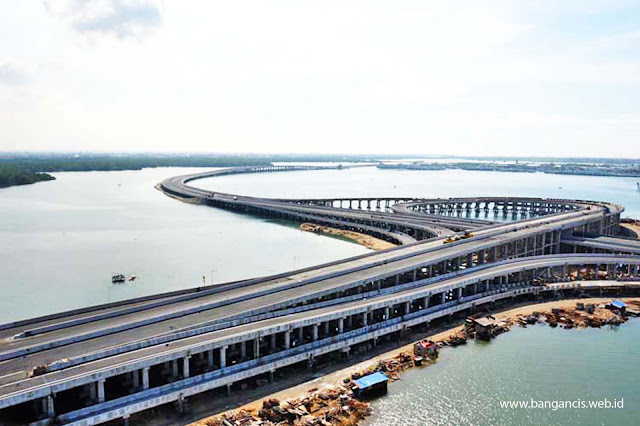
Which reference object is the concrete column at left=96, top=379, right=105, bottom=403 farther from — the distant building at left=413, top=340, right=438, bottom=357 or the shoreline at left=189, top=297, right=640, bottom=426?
the distant building at left=413, top=340, right=438, bottom=357

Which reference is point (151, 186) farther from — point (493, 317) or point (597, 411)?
point (597, 411)

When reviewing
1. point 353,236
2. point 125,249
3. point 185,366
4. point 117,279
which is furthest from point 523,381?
point 125,249

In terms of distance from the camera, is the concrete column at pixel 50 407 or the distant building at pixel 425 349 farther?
the distant building at pixel 425 349

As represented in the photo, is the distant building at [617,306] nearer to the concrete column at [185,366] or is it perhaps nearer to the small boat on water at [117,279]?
the concrete column at [185,366]

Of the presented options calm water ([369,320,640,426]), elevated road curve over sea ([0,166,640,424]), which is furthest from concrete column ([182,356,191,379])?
calm water ([369,320,640,426])

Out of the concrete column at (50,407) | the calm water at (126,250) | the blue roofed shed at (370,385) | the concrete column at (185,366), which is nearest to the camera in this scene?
the concrete column at (50,407)

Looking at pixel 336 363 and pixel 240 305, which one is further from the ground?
pixel 240 305

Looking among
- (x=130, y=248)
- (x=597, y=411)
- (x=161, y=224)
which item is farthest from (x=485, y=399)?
(x=161, y=224)

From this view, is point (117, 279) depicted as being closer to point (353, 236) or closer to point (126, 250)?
point (126, 250)

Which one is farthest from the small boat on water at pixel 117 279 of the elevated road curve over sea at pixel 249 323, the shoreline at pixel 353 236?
the shoreline at pixel 353 236
